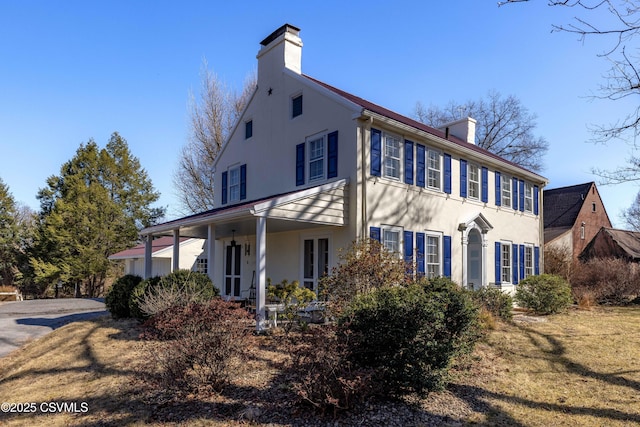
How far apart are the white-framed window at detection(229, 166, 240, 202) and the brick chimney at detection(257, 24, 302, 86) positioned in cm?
370

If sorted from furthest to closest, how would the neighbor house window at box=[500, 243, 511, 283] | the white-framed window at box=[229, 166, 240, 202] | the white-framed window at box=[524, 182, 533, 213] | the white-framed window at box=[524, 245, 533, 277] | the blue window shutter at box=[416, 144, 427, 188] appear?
the white-framed window at box=[524, 182, 533, 213] < the white-framed window at box=[524, 245, 533, 277] < the neighbor house window at box=[500, 243, 511, 283] < the white-framed window at box=[229, 166, 240, 202] < the blue window shutter at box=[416, 144, 427, 188]

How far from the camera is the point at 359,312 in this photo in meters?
6.01

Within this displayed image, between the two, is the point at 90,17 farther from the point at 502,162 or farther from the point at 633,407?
the point at 502,162

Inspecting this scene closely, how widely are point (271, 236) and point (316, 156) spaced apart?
3.13m

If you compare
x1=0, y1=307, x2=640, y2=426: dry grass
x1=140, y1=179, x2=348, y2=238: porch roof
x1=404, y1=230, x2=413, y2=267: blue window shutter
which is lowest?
x1=0, y1=307, x2=640, y2=426: dry grass

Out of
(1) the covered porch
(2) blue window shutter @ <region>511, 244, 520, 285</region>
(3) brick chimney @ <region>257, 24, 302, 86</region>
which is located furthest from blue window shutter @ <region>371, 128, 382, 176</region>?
(2) blue window shutter @ <region>511, 244, 520, 285</region>

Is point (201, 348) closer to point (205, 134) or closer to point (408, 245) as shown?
point (408, 245)

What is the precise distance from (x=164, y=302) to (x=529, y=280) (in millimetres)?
11535

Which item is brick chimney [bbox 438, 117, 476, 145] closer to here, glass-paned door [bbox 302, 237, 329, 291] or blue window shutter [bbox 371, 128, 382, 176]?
blue window shutter [bbox 371, 128, 382, 176]

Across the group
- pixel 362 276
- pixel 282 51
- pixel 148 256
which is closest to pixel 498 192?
pixel 282 51

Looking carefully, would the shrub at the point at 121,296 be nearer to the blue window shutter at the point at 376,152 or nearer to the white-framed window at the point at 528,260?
the blue window shutter at the point at 376,152

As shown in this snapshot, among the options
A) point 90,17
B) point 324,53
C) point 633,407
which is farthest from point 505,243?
point 90,17

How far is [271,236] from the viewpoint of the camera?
1428 cm

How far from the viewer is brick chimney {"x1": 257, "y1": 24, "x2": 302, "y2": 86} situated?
47.9ft
